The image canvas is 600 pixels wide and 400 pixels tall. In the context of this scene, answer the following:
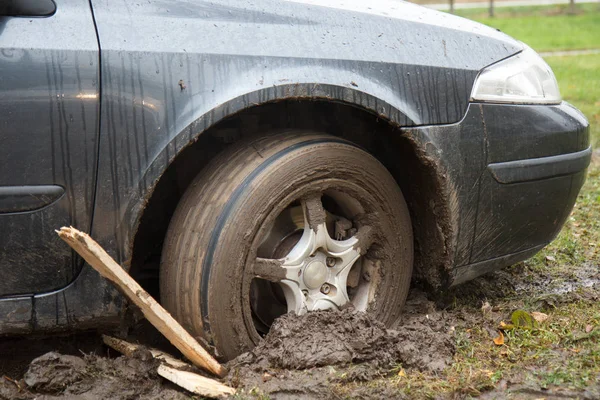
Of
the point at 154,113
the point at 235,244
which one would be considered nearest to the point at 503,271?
the point at 235,244

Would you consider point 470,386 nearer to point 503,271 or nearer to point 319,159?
point 319,159

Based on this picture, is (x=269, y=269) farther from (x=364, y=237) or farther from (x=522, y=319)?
(x=522, y=319)

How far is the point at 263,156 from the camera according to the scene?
2.49 m

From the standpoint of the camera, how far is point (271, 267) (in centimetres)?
253

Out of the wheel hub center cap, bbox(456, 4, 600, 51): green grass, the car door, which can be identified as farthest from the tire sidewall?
bbox(456, 4, 600, 51): green grass

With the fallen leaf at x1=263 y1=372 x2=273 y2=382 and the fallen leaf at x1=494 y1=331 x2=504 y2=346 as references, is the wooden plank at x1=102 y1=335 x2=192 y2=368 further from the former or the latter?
the fallen leaf at x1=494 y1=331 x2=504 y2=346

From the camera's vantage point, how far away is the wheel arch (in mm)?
2533

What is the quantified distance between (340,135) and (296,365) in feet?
2.86

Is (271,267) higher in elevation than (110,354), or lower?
higher

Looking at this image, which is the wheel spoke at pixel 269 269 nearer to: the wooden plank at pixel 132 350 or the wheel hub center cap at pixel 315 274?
the wheel hub center cap at pixel 315 274

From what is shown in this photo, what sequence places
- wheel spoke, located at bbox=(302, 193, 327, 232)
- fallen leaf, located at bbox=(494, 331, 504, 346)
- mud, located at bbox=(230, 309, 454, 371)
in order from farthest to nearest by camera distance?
fallen leaf, located at bbox=(494, 331, 504, 346), wheel spoke, located at bbox=(302, 193, 327, 232), mud, located at bbox=(230, 309, 454, 371)

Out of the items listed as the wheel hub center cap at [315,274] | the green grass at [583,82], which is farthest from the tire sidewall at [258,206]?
the green grass at [583,82]

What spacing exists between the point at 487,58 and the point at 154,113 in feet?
4.29

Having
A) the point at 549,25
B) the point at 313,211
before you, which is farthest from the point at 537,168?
the point at 549,25
